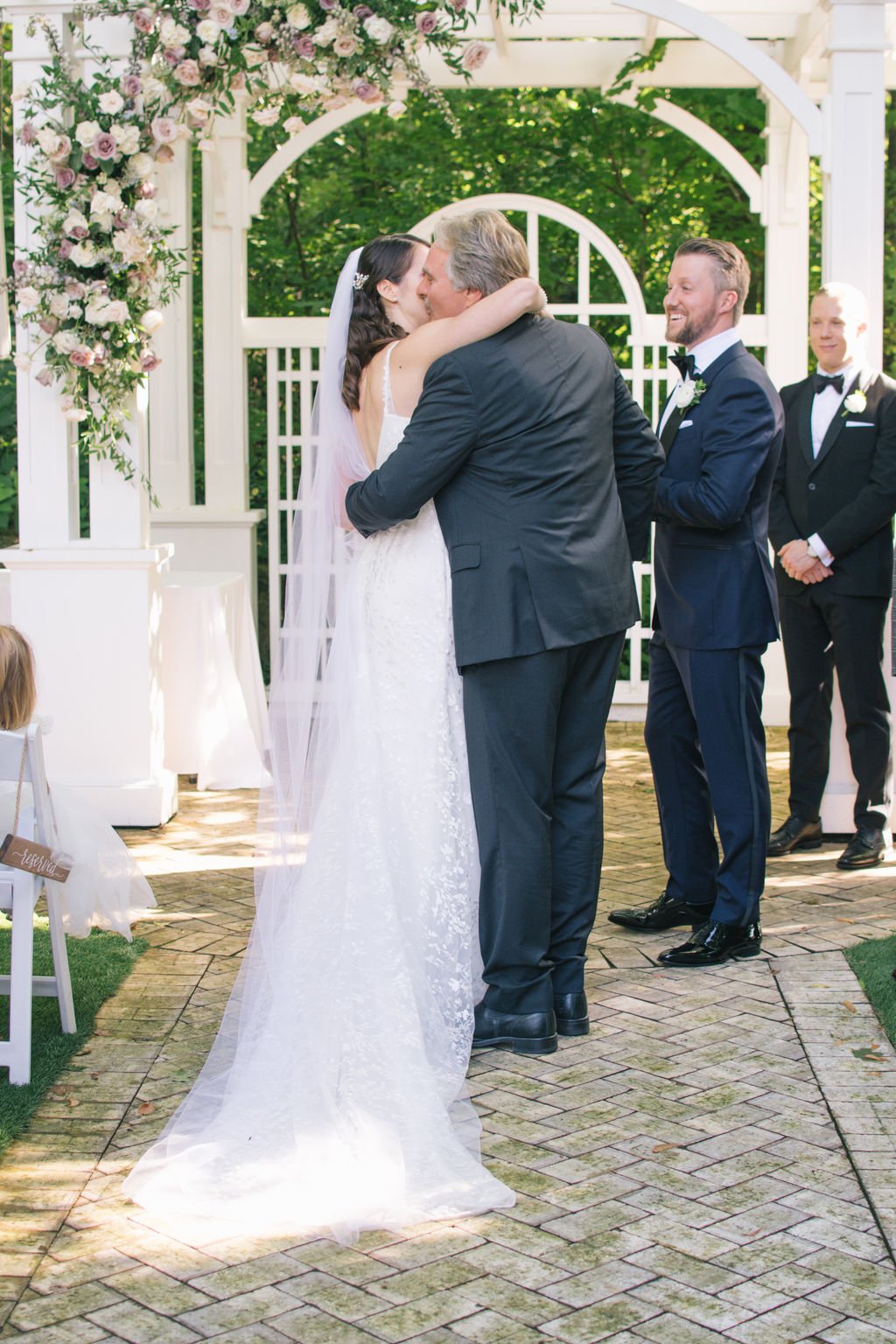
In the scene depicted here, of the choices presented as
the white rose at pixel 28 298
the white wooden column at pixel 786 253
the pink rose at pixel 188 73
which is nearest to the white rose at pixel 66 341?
the white rose at pixel 28 298

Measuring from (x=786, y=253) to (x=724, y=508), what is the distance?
510 centimetres

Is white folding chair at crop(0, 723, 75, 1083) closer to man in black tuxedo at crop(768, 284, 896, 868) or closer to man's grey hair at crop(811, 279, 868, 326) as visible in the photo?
man in black tuxedo at crop(768, 284, 896, 868)

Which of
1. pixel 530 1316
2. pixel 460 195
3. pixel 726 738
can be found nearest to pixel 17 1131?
pixel 530 1316

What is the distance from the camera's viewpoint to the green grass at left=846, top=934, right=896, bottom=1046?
13.4 ft

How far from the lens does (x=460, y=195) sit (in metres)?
11.4

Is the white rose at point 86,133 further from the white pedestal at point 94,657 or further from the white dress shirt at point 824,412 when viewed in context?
the white dress shirt at point 824,412

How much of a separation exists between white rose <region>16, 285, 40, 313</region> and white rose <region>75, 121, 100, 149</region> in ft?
1.78

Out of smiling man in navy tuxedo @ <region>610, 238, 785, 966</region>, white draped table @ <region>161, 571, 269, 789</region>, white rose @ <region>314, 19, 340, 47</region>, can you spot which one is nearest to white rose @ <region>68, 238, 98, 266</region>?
white rose @ <region>314, 19, 340, 47</region>

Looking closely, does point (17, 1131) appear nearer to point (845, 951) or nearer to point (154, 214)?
point (845, 951)

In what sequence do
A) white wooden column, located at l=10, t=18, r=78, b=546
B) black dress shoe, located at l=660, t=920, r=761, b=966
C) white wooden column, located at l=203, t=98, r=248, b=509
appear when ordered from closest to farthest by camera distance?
1. black dress shoe, located at l=660, t=920, r=761, b=966
2. white wooden column, located at l=10, t=18, r=78, b=546
3. white wooden column, located at l=203, t=98, r=248, b=509

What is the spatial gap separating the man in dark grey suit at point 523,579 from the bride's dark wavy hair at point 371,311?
0.14 meters

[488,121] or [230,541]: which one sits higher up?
[488,121]

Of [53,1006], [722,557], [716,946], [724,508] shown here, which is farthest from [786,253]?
[53,1006]

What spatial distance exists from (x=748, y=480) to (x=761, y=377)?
32cm
